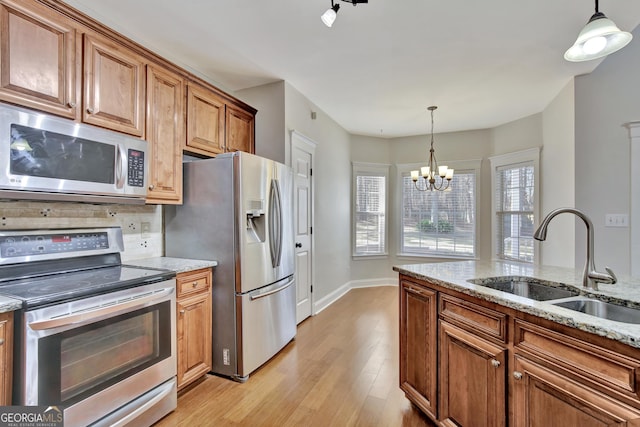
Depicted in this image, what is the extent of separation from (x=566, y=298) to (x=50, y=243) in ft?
9.58

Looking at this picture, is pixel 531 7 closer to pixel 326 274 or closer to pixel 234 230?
pixel 234 230

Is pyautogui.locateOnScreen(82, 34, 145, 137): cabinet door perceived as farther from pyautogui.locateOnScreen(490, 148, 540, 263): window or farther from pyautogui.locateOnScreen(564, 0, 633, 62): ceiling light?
pyautogui.locateOnScreen(490, 148, 540, 263): window

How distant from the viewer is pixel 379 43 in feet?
8.64

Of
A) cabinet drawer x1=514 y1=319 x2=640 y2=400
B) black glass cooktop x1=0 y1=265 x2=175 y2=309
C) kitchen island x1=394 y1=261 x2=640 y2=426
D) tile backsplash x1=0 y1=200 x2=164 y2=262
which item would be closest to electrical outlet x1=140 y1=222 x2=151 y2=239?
tile backsplash x1=0 y1=200 x2=164 y2=262

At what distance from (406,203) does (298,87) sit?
313 cm

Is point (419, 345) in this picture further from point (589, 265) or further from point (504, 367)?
point (589, 265)

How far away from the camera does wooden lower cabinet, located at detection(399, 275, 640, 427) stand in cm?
101

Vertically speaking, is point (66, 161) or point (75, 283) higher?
point (66, 161)

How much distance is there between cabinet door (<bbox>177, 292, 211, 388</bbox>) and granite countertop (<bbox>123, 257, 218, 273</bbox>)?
0.76 feet

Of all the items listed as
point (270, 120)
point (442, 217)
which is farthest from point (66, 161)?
point (442, 217)

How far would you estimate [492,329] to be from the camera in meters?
1.45

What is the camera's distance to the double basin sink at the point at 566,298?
4.56 feet

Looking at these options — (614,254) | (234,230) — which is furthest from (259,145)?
(614,254)

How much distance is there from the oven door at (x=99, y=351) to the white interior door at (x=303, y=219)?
71.0 inches
